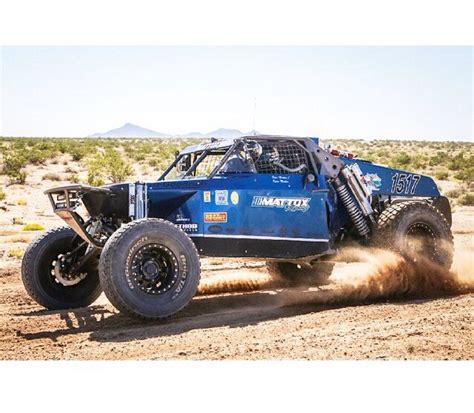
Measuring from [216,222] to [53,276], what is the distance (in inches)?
91.8

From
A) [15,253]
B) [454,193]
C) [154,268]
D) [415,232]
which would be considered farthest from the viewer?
[454,193]

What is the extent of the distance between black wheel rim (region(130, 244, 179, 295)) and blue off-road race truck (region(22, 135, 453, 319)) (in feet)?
0.04

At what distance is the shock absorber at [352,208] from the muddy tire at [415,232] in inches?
7.3

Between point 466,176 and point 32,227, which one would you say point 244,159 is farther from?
point 466,176

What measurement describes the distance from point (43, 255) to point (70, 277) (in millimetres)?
446

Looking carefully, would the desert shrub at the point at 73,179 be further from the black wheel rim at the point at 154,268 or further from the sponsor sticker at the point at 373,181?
the black wheel rim at the point at 154,268

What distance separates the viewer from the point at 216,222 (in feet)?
27.1

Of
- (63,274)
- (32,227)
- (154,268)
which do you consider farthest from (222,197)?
(32,227)

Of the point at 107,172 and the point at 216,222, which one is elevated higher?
the point at 107,172

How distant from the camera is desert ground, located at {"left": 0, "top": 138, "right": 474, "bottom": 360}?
234 inches

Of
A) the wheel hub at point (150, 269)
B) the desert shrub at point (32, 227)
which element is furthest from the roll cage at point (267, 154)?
the desert shrub at point (32, 227)

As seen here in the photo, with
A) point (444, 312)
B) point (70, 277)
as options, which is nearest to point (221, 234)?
point (70, 277)

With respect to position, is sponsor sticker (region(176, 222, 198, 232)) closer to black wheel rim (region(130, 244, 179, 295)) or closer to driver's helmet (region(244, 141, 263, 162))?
black wheel rim (region(130, 244, 179, 295))

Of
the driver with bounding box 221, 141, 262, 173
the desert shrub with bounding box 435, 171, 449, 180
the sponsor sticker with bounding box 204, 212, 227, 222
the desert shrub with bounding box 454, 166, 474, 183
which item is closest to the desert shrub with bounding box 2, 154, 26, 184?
the desert shrub with bounding box 435, 171, 449, 180
